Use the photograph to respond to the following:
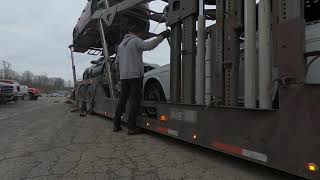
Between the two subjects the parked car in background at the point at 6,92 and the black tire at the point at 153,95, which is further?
the parked car in background at the point at 6,92

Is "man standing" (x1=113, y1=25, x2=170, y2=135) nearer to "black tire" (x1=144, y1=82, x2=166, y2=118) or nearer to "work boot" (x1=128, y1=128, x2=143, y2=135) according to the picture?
"work boot" (x1=128, y1=128, x2=143, y2=135)

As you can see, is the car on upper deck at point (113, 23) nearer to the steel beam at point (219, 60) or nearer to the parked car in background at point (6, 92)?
the steel beam at point (219, 60)

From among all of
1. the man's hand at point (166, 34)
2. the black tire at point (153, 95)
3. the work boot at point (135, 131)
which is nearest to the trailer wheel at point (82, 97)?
the black tire at point (153, 95)

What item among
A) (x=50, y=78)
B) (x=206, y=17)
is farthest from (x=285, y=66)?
(x=50, y=78)

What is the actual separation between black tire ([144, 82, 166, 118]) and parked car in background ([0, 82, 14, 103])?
42.2 feet

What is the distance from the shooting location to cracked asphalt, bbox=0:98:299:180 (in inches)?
165

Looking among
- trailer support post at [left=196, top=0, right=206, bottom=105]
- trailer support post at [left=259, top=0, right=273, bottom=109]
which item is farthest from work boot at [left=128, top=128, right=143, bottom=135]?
trailer support post at [left=259, top=0, right=273, bottom=109]

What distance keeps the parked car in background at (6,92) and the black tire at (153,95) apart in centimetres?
1287

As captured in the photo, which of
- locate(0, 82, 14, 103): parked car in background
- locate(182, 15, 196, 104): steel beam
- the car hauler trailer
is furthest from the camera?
locate(0, 82, 14, 103): parked car in background

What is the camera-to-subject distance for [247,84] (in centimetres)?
418

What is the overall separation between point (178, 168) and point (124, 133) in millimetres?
2891

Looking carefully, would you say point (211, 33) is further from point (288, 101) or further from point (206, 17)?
point (288, 101)

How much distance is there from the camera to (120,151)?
18.0ft

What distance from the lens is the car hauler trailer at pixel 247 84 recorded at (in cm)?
340
